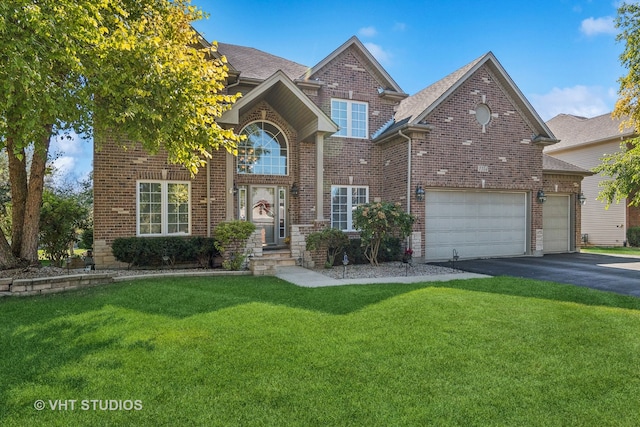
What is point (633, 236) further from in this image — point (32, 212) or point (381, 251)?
point (32, 212)

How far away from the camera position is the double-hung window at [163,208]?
10727 millimetres

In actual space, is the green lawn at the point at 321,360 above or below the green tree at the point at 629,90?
below

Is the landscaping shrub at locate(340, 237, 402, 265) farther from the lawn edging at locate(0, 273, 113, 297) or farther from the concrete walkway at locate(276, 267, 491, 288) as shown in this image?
the lawn edging at locate(0, 273, 113, 297)

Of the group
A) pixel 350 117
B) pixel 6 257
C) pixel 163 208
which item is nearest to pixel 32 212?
pixel 6 257

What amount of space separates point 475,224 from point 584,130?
47.4 ft

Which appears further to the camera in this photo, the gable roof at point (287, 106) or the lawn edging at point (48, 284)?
the gable roof at point (287, 106)

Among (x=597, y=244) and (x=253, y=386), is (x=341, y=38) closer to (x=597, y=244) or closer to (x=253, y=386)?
(x=253, y=386)

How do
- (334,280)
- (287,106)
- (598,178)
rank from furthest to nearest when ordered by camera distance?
1. (598,178)
2. (287,106)
3. (334,280)

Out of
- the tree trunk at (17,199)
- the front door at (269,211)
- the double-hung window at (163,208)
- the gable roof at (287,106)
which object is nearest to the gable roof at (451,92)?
the gable roof at (287,106)

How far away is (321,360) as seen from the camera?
399 centimetres

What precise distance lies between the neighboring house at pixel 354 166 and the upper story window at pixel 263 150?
36 millimetres

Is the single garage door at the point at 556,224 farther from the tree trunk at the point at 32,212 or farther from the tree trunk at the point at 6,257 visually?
the tree trunk at the point at 6,257

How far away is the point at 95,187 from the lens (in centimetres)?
1019

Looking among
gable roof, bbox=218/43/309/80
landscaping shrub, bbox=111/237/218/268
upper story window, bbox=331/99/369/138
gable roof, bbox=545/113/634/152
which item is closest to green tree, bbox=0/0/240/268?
landscaping shrub, bbox=111/237/218/268
